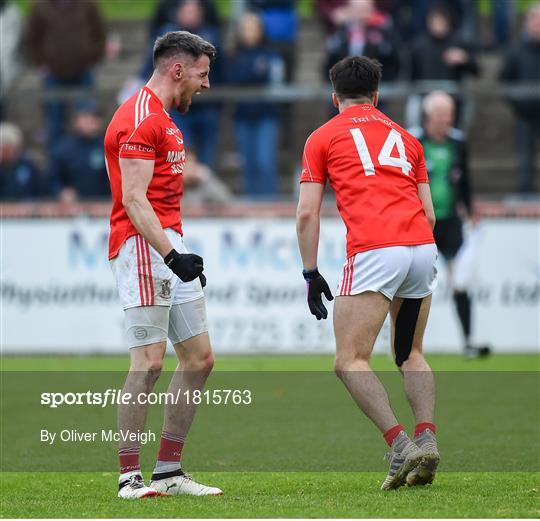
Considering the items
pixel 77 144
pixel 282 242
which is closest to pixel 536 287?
pixel 282 242

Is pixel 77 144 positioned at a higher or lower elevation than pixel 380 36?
lower

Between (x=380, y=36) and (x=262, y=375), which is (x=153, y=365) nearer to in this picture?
(x=262, y=375)

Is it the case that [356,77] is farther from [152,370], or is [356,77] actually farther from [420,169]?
[152,370]

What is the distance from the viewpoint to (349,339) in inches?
283

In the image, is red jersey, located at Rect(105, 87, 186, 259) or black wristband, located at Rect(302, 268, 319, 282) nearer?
red jersey, located at Rect(105, 87, 186, 259)

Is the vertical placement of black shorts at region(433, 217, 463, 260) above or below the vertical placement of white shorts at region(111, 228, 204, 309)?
below

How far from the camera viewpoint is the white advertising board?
617 inches

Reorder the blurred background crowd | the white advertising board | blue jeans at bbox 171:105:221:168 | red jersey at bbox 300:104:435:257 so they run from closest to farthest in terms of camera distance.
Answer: red jersey at bbox 300:104:435:257 < the white advertising board < the blurred background crowd < blue jeans at bbox 171:105:221:168

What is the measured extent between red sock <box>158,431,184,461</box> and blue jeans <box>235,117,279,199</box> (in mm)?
9654

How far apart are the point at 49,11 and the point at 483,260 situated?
266 inches

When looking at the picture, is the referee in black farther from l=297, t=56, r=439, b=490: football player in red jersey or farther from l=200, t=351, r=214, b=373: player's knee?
l=200, t=351, r=214, b=373: player's knee

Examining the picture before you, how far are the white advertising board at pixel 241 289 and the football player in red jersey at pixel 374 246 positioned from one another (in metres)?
7.95

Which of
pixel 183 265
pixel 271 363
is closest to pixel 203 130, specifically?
pixel 271 363

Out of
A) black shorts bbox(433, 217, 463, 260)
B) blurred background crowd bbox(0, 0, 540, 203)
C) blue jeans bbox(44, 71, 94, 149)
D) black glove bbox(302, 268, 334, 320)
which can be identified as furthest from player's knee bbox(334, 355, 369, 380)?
blue jeans bbox(44, 71, 94, 149)
